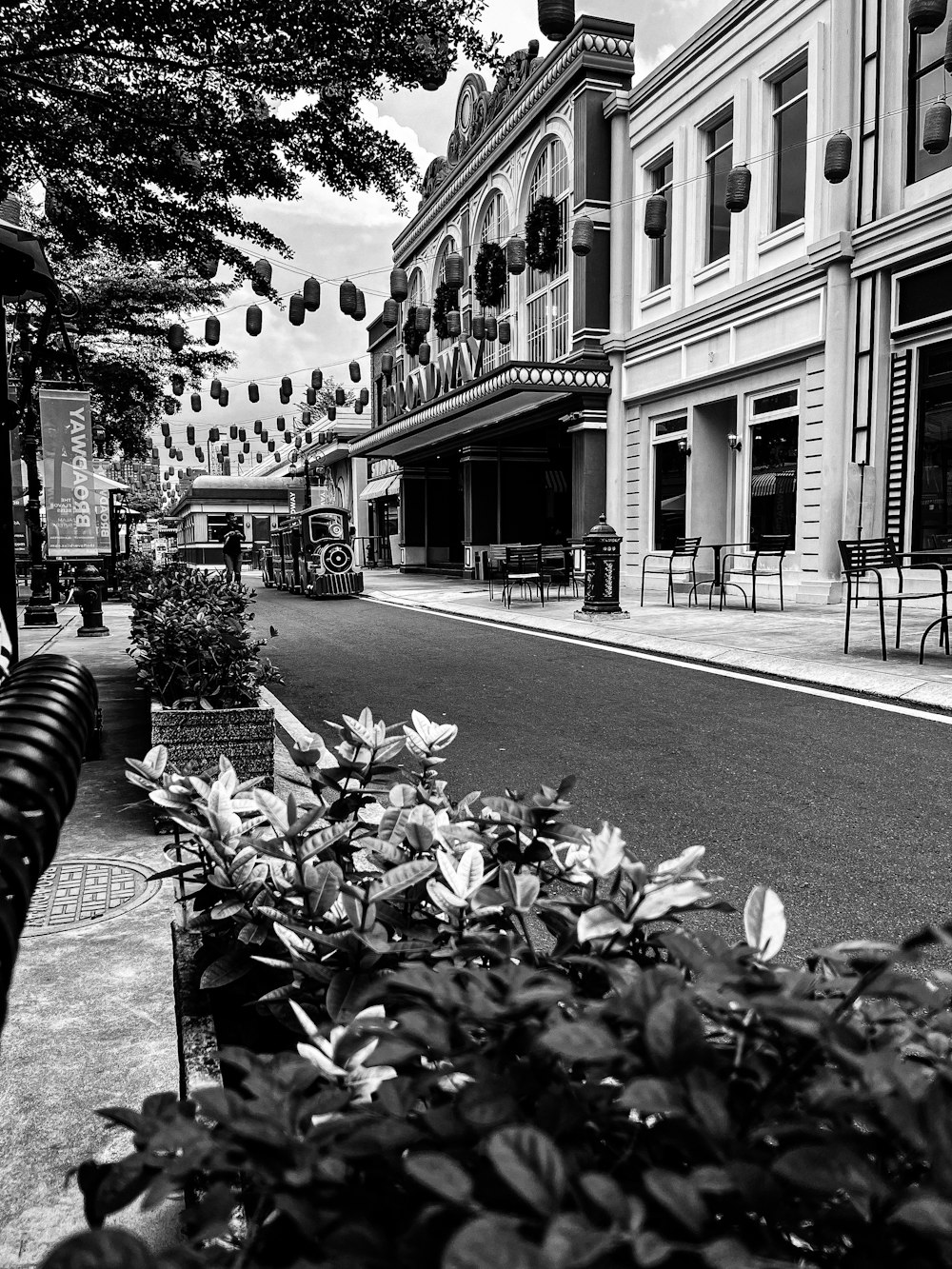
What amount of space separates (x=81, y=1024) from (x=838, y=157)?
15.1 meters

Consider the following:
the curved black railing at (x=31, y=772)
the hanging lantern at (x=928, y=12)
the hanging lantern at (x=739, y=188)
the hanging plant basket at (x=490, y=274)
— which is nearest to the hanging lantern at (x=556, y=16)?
the hanging lantern at (x=739, y=188)

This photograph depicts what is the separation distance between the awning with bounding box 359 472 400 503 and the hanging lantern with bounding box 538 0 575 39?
23845mm

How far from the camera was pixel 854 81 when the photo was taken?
15.6 meters

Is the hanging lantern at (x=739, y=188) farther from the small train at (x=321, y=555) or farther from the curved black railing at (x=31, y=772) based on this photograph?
the curved black railing at (x=31, y=772)

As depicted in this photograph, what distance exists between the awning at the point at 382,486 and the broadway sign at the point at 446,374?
3560 millimetres

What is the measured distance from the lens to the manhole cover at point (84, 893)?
11.0ft

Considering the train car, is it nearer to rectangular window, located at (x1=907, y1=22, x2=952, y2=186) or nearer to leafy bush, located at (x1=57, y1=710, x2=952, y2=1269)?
rectangular window, located at (x1=907, y1=22, x2=952, y2=186)

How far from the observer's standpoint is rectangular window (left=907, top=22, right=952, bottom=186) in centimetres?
1405

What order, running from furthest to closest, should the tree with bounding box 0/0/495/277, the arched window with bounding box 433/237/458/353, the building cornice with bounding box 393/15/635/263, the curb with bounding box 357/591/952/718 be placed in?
the arched window with bounding box 433/237/458/353
the building cornice with bounding box 393/15/635/263
the curb with bounding box 357/591/952/718
the tree with bounding box 0/0/495/277

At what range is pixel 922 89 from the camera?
47.5ft

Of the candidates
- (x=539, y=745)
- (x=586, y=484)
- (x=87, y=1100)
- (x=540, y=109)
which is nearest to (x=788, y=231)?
(x=586, y=484)

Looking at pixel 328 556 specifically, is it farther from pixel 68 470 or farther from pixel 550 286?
pixel 68 470

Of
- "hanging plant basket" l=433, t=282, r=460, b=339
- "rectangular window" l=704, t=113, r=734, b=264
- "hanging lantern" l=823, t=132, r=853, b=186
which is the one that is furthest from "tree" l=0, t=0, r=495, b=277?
"hanging plant basket" l=433, t=282, r=460, b=339

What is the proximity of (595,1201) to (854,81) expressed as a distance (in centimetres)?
1858
